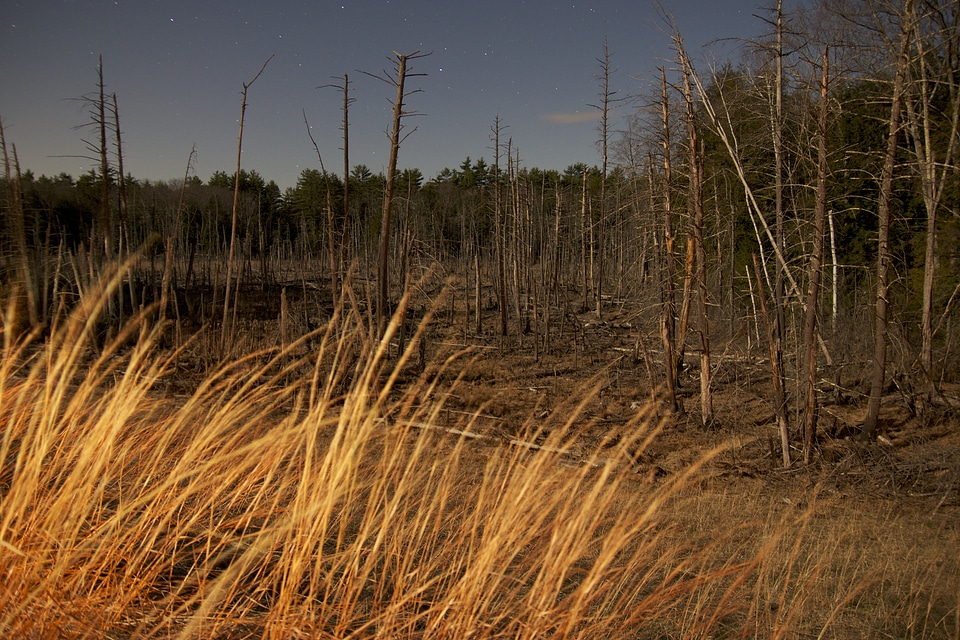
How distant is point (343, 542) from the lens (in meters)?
3.46

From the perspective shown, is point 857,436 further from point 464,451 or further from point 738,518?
point 464,451

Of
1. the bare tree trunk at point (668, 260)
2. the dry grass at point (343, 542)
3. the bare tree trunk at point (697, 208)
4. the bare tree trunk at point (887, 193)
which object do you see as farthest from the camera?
the bare tree trunk at point (668, 260)

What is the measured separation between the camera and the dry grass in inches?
76.3

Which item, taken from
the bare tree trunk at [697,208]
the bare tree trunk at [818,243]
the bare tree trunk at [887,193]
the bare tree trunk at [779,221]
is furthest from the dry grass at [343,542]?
the bare tree trunk at [697,208]

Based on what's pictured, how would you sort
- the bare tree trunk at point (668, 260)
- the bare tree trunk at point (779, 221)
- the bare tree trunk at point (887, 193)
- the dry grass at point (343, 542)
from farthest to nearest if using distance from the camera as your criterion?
the bare tree trunk at point (668, 260) < the bare tree trunk at point (779, 221) < the bare tree trunk at point (887, 193) < the dry grass at point (343, 542)

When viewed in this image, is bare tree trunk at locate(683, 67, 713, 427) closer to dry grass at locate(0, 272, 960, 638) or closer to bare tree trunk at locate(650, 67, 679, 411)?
bare tree trunk at locate(650, 67, 679, 411)

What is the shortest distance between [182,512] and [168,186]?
4880cm

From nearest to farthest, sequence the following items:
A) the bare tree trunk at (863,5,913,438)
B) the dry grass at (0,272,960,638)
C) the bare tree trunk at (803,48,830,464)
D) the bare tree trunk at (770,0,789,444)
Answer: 1. the dry grass at (0,272,960,638)
2. the bare tree trunk at (803,48,830,464)
3. the bare tree trunk at (863,5,913,438)
4. the bare tree trunk at (770,0,789,444)

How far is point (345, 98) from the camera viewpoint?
1517 cm

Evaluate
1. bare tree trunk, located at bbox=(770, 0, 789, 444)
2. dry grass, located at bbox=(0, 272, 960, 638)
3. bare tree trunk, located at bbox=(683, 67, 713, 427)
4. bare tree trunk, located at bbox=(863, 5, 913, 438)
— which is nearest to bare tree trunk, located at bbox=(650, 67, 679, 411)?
bare tree trunk, located at bbox=(683, 67, 713, 427)

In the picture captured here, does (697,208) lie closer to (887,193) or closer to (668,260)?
(668,260)

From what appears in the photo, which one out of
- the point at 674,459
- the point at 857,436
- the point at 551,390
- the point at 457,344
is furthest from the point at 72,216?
Answer: the point at 857,436

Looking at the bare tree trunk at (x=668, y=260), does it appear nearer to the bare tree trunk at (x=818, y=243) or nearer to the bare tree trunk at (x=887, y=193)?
the bare tree trunk at (x=818, y=243)

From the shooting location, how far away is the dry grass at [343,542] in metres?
1.94
